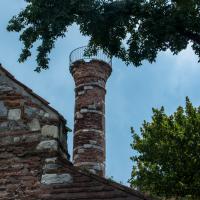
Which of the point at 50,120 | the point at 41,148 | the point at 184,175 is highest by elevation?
the point at 184,175

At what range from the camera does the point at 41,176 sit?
22.4ft

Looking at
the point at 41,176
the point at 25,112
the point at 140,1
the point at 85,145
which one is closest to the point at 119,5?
the point at 140,1

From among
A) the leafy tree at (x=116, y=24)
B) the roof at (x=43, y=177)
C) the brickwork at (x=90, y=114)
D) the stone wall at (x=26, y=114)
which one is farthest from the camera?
the brickwork at (x=90, y=114)

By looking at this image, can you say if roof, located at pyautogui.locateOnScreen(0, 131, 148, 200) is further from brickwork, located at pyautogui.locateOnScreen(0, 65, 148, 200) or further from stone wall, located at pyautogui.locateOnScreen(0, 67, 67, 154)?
stone wall, located at pyautogui.locateOnScreen(0, 67, 67, 154)

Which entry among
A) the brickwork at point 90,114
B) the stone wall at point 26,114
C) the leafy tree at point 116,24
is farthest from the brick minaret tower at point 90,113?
the stone wall at point 26,114

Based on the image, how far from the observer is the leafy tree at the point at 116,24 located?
37.9 ft

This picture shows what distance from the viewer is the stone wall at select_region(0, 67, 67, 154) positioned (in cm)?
720

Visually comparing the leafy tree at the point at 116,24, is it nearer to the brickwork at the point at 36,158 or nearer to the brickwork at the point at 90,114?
the brickwork at the point at 36,158

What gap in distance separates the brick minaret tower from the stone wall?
1152cm

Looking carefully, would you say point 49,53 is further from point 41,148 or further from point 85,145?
point 85,145

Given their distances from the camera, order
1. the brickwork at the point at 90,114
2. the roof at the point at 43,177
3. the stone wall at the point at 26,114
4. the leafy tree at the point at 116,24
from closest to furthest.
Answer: the roof at the point at 43,177 → the stone wall at the point at 26,114 → the leafy tree at the point at 116,24 → the brickwork at the point at 90,114

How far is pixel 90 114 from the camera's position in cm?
1998

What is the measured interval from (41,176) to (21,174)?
304 mm

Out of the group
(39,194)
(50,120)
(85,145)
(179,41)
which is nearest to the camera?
(39,194)
